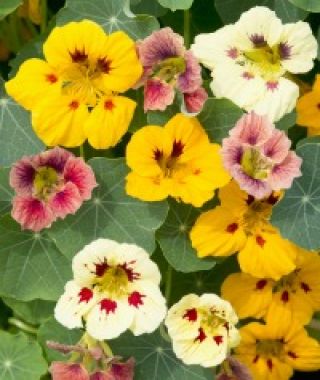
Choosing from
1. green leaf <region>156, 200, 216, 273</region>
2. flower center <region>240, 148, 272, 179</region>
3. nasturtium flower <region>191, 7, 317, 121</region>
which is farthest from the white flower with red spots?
nasturtium flower <region>191, 7, 317, 121</region>

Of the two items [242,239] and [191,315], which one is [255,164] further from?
[191,315]

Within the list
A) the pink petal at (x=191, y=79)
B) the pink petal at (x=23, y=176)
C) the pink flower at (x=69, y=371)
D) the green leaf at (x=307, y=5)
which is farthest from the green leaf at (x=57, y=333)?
the green leaf at (x=307, y=5)

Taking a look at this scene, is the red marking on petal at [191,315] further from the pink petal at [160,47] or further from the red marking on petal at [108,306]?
the pink petal at [160,47]

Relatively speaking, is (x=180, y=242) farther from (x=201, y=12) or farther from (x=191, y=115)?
(x=201, y=12)

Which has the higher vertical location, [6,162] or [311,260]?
[6,162]

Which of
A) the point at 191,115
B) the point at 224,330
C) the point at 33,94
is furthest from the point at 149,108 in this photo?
the point at 224,330

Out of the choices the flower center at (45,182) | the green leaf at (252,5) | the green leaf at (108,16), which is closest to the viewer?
the flower center at (45,182)
